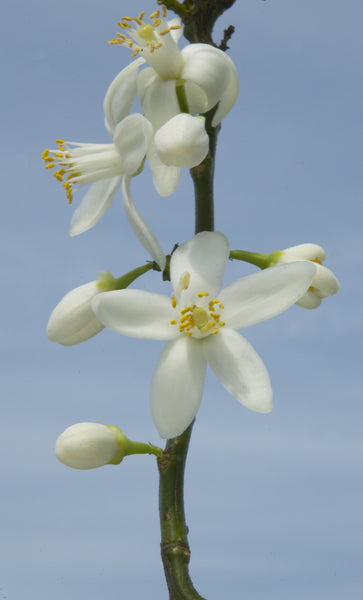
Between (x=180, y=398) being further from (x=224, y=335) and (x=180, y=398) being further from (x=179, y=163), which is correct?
(x=179, y=163)

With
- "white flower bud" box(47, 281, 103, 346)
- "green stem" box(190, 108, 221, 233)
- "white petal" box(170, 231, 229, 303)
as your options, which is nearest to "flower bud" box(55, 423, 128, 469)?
"white flower bud" box(47, 281, 103, 346)

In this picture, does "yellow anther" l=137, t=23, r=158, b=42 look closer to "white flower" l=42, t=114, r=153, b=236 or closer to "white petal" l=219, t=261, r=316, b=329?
"white flower" l=42, t=114, r=153, b=236

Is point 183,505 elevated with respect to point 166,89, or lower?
lower

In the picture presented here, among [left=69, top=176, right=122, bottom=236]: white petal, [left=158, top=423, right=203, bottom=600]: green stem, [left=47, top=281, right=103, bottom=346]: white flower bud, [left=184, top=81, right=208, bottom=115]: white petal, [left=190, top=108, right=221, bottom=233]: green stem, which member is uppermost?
[left=184, top=81, right=208, bottom=115]: white petal

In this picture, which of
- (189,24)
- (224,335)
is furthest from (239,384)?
(189,24)

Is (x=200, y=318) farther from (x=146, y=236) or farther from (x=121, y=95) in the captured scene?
(x=121, y=95)

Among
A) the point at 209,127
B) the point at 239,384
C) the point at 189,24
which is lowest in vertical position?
the point at 239,384

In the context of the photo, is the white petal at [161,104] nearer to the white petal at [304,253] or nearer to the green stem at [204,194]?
the green stem at [204,194]

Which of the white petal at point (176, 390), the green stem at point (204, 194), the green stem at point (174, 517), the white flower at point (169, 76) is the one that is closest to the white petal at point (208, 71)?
the white flower at point (169, 76)
